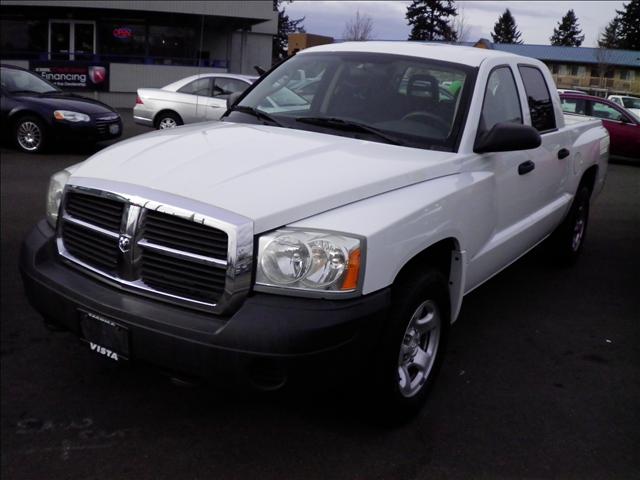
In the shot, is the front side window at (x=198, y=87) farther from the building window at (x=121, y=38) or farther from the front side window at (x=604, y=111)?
the building window at (x=121, y=38)

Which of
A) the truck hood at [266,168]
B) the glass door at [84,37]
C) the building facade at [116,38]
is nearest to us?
the truck hood at [266,168]

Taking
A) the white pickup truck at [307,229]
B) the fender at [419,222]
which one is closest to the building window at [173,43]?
the white pickup truck at [307,229]

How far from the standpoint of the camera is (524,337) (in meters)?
4.69

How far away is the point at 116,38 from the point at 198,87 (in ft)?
52.5

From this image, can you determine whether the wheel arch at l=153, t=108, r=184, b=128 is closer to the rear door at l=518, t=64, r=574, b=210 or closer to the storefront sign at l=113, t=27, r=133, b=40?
the rear door at l=518, t=64, r=574, b=210

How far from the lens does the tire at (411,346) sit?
9.96ft

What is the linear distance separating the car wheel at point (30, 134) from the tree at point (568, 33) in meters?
98.1

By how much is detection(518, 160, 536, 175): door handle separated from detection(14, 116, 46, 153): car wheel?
9496 mm

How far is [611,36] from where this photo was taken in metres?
67.8

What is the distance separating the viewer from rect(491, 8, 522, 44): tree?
97.9 metres

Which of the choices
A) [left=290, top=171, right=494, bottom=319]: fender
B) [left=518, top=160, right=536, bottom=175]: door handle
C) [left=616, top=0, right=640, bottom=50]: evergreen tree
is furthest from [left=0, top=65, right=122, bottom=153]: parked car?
[left=616, top=0, right=640, bottom=50]: evergreen tree

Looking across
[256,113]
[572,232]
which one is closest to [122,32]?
[572,232]

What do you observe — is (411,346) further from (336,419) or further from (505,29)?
(505,29)

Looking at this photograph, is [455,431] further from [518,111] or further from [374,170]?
[518,111]
